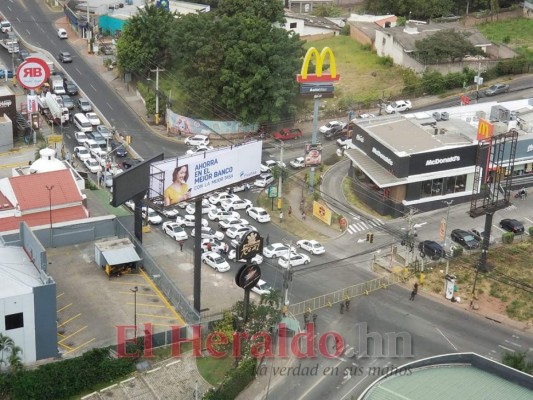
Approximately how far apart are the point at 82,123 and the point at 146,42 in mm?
17924

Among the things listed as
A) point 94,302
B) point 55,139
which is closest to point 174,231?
point 94,302

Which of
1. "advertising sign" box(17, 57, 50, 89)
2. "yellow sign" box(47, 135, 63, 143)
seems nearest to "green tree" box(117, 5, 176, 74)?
"advertising sign" box(17, 57, 50, 89)

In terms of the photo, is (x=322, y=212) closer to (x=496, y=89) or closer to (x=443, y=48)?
(x=496, y=89)

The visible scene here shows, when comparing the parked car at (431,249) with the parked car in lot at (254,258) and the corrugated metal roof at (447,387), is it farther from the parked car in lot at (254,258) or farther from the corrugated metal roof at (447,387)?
the corrugated metal roof at (447,387)

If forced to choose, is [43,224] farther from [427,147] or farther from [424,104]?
[424,104]

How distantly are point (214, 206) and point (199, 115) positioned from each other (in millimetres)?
24540

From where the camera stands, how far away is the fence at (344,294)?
8612cm

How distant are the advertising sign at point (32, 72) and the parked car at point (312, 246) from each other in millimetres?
42221

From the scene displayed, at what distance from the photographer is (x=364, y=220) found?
344 feet

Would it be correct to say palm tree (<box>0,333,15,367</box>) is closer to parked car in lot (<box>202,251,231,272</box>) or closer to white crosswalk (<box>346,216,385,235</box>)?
parked car in lot (<box>202,251,231,272</box>)

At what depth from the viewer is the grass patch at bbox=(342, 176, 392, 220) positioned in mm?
106062

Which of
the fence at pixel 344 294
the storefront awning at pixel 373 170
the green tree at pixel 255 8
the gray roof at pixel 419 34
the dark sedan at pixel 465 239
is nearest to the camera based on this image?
the fence at pixel 344 294

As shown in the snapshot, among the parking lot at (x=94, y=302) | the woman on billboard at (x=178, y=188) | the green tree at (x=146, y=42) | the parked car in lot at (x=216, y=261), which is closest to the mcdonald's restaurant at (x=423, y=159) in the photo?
the parked car in lot at (x=216, y=261)

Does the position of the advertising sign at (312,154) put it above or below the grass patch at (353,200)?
above
